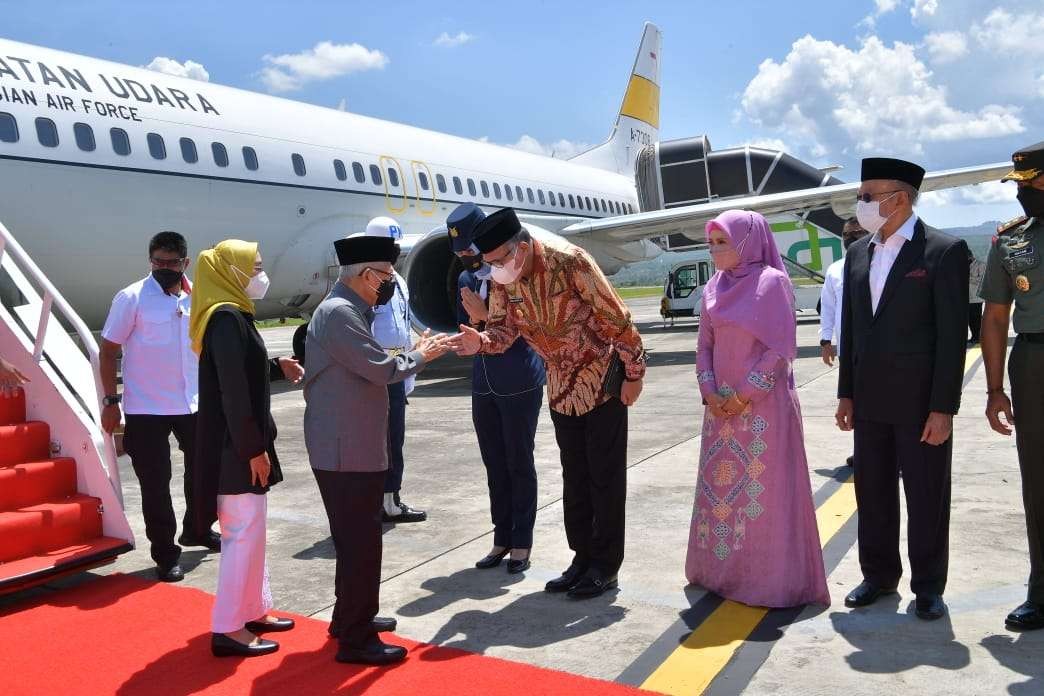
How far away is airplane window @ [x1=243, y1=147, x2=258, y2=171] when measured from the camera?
9.88m

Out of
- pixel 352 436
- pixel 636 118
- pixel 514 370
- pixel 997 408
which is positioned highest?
pixel 636 118

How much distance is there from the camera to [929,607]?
340 cm

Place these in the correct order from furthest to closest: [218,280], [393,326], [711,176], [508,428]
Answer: [711,176] → [393,326] → [508,428] → [218,280]

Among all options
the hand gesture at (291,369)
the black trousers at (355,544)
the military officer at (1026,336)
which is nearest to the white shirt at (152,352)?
the hand gesture at (291,369)

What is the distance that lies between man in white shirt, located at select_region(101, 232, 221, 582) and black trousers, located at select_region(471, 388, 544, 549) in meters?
1.52

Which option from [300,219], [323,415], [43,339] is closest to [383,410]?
[323,415]

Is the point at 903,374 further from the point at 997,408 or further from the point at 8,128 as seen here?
the point at 8,128

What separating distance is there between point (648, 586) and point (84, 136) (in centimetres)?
703

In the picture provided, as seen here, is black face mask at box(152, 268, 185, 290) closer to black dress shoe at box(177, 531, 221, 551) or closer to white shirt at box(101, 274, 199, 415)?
white shirt at box(101, 274, 199, 415)

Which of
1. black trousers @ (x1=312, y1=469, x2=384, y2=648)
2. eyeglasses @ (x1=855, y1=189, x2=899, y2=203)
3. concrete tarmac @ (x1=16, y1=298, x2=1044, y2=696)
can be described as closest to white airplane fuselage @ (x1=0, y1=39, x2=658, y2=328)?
concrete tarmac @ (x1=16, y1=298, x2=1044, y2=696)

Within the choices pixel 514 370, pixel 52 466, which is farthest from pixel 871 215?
pixel 52 466

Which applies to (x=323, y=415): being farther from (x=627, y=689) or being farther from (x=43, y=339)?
(x=43, y=339)

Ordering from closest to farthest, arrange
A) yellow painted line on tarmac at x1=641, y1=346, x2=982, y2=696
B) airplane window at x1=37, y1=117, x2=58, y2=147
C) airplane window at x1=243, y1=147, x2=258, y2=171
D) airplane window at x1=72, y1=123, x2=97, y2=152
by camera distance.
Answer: yellow painted line on tarmac at x1=641, y1=346, x2=982, y2=696, airplane window at x1=37, y1=117, x2=58, y2=147, airplane window at x1=72, y1=123, x2=97, y2=152, airplane window at x1=243, y1=147, x2=258, y2=171

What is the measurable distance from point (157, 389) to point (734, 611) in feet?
9.93
